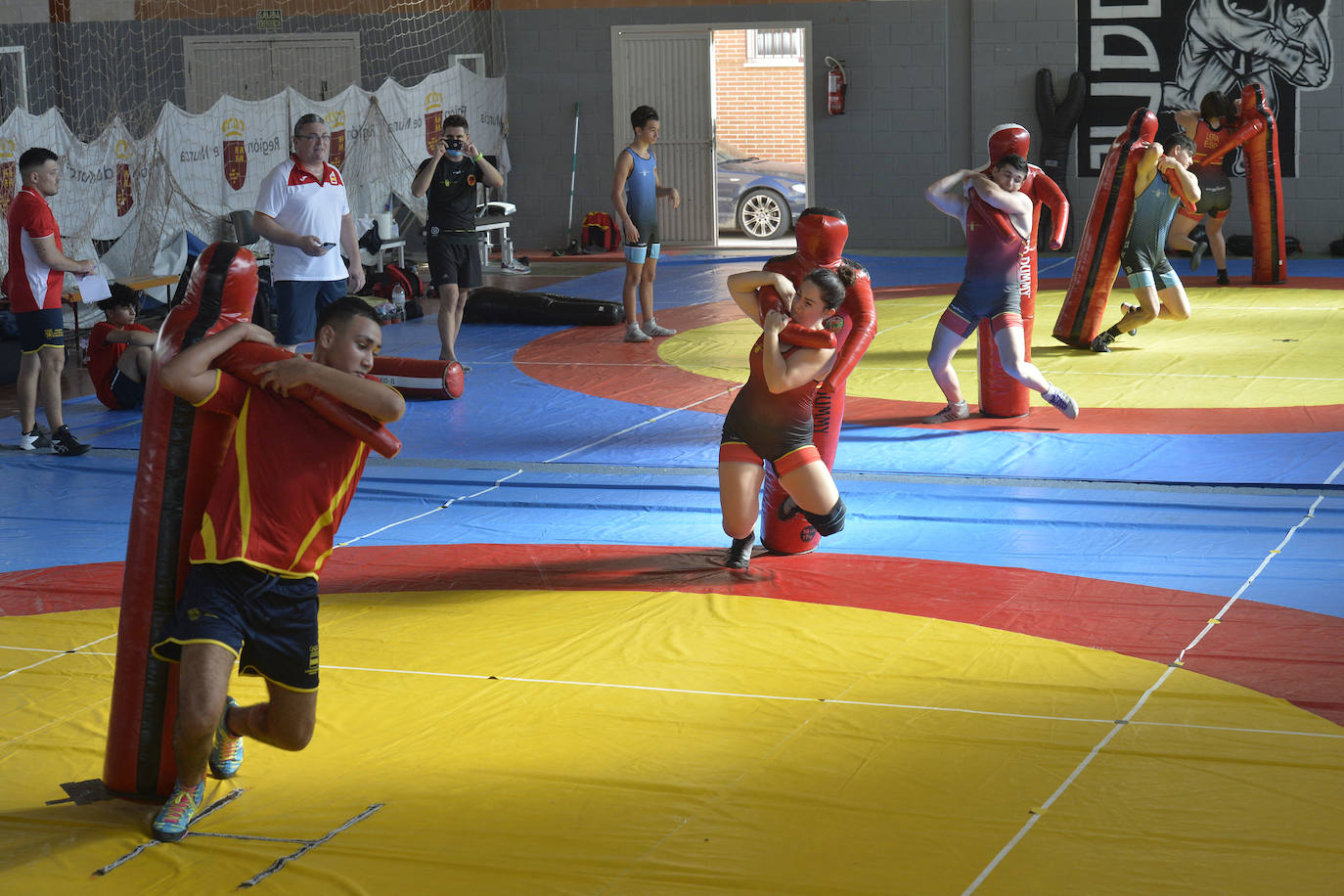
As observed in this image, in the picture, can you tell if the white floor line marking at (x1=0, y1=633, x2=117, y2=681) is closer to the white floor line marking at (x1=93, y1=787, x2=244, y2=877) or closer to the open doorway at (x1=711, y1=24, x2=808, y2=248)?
the white floor line marking at (x1=93, y1=787, x2=244, y2=877)

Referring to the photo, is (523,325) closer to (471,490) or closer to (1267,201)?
(471,490)

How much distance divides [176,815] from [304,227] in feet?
19.1

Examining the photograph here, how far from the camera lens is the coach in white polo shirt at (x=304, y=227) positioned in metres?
8.77

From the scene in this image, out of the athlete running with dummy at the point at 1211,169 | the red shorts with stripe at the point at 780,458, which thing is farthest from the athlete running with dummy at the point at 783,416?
the athlete running with dummy at the point at 1211,169

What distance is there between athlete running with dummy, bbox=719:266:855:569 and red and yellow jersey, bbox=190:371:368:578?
2.42m

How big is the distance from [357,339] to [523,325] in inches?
393

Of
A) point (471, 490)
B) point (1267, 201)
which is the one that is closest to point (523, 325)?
point (471, 490)

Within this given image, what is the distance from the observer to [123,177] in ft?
46.5

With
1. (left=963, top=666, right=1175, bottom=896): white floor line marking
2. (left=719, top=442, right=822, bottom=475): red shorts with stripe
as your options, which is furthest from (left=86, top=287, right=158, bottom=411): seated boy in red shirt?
(left=963, top=666, right=1175, bottom=896): white floor line marking

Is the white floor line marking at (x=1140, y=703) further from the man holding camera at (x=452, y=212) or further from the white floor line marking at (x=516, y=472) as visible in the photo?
the man holding camera at (x=452, y=212)

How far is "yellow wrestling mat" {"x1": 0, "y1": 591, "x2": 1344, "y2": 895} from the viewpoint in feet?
11.3

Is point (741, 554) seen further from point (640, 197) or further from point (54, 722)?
point (640, 197)

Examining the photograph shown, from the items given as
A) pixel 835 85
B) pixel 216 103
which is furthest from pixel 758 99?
pixel 216 103

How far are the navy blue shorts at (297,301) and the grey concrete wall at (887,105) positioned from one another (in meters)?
11.7
